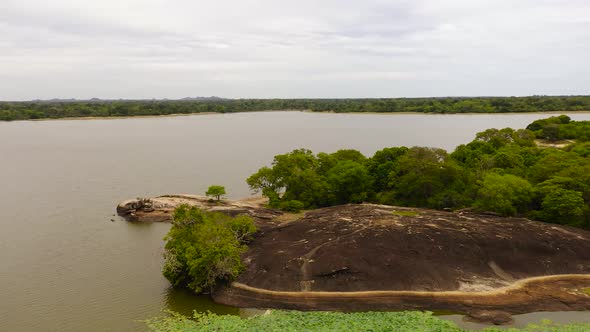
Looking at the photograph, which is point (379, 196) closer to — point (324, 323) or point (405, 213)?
point (405, 213)

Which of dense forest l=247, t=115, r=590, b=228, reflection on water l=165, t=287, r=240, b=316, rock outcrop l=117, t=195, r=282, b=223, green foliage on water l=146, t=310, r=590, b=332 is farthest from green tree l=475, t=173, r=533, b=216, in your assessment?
reflection on water l=165, t=287, r=240, b=316

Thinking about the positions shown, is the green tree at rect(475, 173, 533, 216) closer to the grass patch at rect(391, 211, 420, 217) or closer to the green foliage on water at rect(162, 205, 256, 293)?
the grass patch at rect(391, 211, 420, 217)

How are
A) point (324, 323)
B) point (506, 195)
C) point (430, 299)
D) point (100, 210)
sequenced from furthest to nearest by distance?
point (100, 210), point (506, 195), point (430, 299), point (324, 323)

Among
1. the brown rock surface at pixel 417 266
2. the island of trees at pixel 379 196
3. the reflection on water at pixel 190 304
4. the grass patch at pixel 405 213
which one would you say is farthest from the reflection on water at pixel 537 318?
the grass patch at pixel 405 213

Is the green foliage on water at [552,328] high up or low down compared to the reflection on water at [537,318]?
up

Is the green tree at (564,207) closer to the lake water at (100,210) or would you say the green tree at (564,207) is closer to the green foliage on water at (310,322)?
the lake water at (100,210)

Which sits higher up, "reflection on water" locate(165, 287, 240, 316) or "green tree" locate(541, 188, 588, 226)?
"green tree" locate(541, 188, 588, 226)

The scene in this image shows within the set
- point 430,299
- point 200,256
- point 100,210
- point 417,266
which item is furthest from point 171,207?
point 430,299
